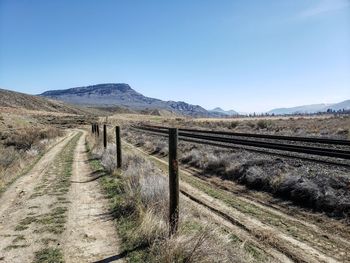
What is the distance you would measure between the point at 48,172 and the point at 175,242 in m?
12.5

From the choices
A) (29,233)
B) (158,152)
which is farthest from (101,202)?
(158,152)

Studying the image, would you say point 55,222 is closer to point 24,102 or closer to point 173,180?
point 173,180

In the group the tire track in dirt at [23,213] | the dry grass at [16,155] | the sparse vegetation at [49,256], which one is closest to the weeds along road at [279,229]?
the sparse vegetation at [49,256]

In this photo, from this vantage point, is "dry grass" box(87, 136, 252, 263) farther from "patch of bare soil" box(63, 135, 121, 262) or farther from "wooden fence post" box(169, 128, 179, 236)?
"patch of bare soil" box(63, 135, 121, 262)

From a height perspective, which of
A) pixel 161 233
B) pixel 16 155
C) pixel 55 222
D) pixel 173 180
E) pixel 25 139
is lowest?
pixel 25 139

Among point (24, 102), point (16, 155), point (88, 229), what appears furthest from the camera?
point (24, 102)

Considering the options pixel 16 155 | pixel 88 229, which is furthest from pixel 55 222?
pixel 16 155

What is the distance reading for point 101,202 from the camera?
1084 centimetres

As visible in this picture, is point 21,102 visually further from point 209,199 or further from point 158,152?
point 209,199

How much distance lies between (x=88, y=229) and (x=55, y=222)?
110 centimetres

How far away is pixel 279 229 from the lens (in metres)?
8.63

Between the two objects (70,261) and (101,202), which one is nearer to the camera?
(70,261)

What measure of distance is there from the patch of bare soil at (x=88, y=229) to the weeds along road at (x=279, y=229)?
2832 mm

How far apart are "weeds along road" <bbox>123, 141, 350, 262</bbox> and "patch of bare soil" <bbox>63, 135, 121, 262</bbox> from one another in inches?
112
